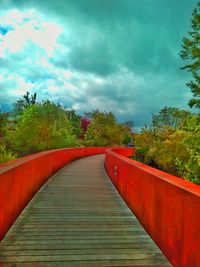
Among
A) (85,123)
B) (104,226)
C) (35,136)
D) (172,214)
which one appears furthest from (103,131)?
(172,214)

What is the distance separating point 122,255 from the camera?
4496 millimetres

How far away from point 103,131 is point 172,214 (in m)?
53.2

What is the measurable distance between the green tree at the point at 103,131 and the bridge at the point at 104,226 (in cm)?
4860

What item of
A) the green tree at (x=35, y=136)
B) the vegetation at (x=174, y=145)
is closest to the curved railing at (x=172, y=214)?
the vegetation at (x=174, y=145)

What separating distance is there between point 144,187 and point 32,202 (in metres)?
3.53

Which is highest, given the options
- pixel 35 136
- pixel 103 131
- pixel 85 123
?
pixel 85 123

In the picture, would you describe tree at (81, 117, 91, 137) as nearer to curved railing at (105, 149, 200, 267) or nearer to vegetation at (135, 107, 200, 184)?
vegetation at (135, 107, 200, 184)

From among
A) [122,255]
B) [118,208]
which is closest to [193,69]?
[118,208]

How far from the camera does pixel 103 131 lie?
57.4 m

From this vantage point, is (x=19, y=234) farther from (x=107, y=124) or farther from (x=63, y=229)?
(x=107, y=124)

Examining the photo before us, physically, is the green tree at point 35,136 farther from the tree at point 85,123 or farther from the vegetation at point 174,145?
the tree at point 85,123

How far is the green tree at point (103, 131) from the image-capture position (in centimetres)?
5694

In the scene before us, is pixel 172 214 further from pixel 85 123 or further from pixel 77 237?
pixel 85 123

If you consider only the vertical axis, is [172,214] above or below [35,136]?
below
